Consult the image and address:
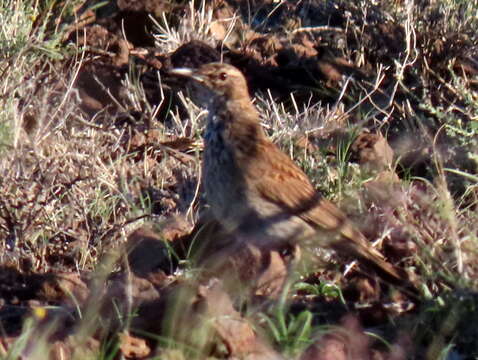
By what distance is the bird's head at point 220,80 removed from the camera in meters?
7.00

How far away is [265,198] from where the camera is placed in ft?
21.5

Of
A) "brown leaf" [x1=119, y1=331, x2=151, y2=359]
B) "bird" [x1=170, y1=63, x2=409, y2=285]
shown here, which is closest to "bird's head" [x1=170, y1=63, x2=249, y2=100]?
"bird" [x1=170, y1=63, x2=409, y2=285]

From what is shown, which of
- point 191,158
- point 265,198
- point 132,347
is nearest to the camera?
point 132,347

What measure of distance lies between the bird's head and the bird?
0.25 meters

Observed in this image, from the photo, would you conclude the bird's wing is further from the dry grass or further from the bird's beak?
the bird's beak

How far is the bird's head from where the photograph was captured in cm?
700

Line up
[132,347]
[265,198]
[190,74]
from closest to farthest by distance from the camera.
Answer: [132,347] < [265,198] < [190,74]

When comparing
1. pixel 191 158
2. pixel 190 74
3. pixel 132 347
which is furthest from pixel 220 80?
pixel 132 347

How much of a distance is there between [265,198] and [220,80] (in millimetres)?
835

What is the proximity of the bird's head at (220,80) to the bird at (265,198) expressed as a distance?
0.84 ft

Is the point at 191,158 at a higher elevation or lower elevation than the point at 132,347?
lower

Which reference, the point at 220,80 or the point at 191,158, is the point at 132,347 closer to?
the point at 220,80

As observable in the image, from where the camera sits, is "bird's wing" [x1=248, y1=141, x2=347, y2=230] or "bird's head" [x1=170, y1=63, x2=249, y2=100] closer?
"bird's wing" [x1=248, y1=141, x2=347, y2=230]

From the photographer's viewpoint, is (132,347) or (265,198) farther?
(265,198)
